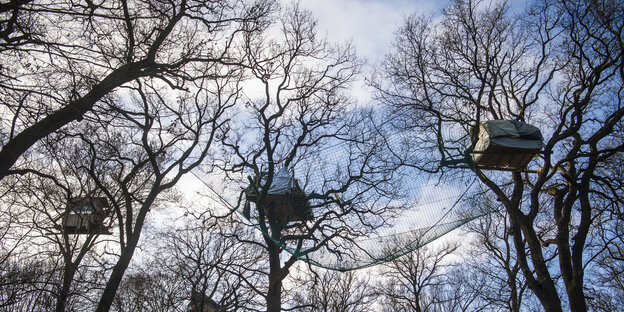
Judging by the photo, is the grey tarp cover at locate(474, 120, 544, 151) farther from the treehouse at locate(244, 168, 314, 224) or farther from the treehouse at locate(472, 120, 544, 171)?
the treehouse at locate(244, 168, 314, 224)

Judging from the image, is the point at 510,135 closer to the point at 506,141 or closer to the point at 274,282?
the point at 506,141

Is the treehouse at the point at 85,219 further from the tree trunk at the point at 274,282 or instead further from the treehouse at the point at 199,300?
the tree trunk at the point at 274,282

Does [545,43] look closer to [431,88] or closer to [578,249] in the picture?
[431,88]

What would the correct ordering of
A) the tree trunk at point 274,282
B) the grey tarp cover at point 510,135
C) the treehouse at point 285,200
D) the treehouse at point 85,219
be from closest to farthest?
1. the treehouse at point 285,200
2. the grey tarp cover at point 510,135
3. the tree trunk at point 274,282
4. the treehouse at point 85,219

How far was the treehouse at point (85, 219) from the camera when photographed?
468 inches

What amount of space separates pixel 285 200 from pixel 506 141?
12.0 ft

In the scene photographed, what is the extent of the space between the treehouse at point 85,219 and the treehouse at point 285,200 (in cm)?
A: 678

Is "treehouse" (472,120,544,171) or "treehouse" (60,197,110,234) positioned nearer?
"treehouse" (472,120,544,171)

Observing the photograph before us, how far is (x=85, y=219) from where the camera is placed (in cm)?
1241

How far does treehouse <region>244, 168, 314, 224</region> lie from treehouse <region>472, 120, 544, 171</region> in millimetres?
2839

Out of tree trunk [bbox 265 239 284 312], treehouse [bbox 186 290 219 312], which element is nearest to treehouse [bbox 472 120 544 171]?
tree trunk [bbox 265 239 284 312]

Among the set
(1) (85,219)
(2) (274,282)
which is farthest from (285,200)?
(1) (85,219)

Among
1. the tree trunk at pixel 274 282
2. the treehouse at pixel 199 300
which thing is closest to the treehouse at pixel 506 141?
the tree trunk at pixel 274 282

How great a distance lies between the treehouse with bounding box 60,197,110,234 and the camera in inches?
468
